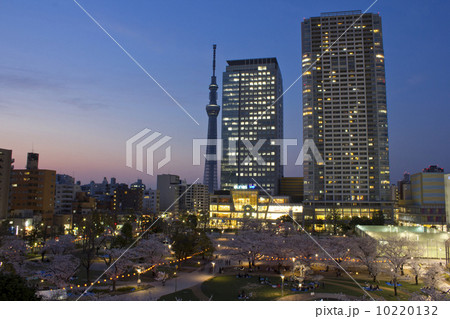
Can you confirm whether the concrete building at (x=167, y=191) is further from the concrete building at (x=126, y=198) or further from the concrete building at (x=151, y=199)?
the concrete building at (x=126, y=198)

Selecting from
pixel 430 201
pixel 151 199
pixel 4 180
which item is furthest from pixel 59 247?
pixel 151 199

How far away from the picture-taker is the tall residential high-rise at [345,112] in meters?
112

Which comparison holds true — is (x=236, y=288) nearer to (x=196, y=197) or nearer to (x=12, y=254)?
(x=12, y=254)

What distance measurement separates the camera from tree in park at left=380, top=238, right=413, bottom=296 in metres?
32.6

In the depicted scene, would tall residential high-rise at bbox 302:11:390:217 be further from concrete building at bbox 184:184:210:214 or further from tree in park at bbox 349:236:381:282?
concrete building at bbox 184:184:210:214

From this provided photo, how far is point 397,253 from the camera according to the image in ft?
118

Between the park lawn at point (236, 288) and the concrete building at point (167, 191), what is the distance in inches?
5541

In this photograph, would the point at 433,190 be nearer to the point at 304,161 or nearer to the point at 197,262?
the point at 304,161

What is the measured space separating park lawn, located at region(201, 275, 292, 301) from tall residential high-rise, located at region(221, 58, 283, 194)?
120401 mm

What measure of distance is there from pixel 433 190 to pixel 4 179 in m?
101

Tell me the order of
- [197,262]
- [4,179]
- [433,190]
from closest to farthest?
[197,262] < [4,179] < [433,190]

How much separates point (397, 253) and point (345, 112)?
3391 inches

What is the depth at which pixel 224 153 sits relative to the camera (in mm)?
161375
